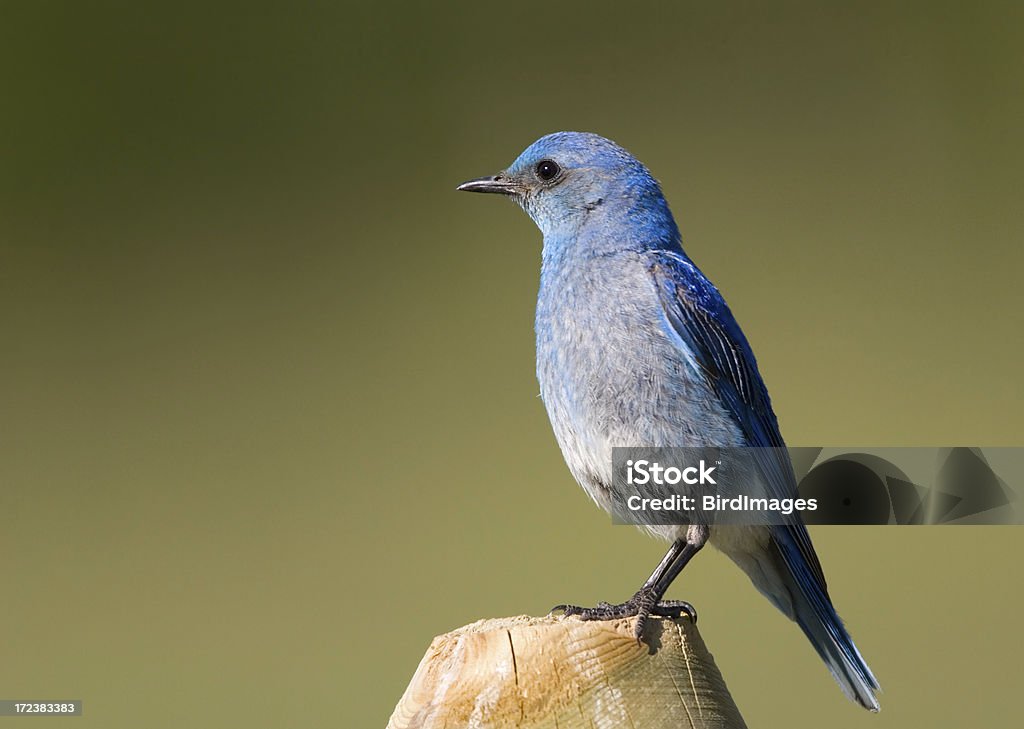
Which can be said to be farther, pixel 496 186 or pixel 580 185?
pixel 496 186

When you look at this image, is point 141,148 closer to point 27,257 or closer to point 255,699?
point 27,257

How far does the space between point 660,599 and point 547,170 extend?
1114 mm

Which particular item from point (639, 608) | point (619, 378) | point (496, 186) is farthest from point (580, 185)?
point (639, 608)

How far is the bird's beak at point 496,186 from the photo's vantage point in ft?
11.5

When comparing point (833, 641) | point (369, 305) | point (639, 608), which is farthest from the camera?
point (369, 305)

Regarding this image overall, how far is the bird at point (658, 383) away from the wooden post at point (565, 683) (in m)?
0.63

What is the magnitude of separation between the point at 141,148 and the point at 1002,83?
187 inches

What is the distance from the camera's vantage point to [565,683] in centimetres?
210

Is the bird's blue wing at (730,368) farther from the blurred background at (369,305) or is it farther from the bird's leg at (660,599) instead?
the blurred background at (369,305)

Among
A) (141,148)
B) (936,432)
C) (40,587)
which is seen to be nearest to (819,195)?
(936,432)

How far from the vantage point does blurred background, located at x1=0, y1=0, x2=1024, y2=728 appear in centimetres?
590

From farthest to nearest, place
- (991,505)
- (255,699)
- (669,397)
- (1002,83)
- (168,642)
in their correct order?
(1002,83), (168,642), (255,699), (991,505), (669,397)

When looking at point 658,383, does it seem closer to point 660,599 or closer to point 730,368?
point 730,368

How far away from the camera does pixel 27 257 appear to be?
26.3 feet
